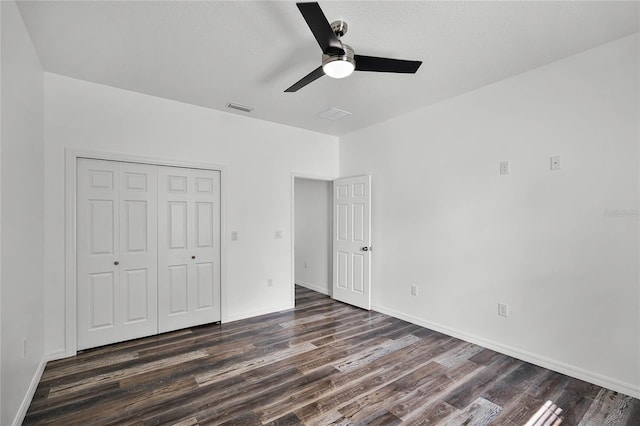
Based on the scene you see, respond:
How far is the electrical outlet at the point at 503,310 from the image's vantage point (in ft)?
9.95

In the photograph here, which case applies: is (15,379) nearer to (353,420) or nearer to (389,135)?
(353,420)

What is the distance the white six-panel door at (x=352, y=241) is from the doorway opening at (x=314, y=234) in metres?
0.45

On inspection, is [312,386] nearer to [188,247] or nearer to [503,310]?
[503,310]

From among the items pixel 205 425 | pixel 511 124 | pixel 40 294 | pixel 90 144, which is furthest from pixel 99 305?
pixel 511 124

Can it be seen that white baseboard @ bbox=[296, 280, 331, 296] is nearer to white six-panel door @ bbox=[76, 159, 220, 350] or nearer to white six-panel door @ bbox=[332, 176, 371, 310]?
white six-panel door @ bbox=[332, 176, 371, 310]

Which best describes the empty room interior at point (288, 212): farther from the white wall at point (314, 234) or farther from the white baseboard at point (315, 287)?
the white wall at point (314, 234)

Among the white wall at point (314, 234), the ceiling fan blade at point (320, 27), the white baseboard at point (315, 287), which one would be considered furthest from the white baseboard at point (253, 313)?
the ceiling fan blade at point (320, 27)

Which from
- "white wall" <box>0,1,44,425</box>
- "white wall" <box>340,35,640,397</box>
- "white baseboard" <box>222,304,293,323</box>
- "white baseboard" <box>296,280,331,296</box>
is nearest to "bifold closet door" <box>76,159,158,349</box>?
"white wall" <box>0,1,44,425</box>

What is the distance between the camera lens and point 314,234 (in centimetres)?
580

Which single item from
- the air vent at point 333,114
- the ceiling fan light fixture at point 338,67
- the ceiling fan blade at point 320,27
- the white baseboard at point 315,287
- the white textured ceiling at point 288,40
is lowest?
the white baseboard at point 315,287

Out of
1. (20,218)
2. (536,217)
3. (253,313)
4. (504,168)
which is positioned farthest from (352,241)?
(20,218)

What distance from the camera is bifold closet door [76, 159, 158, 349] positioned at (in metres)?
3.10

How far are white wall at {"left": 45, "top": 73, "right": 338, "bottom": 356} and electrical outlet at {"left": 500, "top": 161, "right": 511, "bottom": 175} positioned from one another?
2.57 metres

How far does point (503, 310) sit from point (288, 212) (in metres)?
2.94
